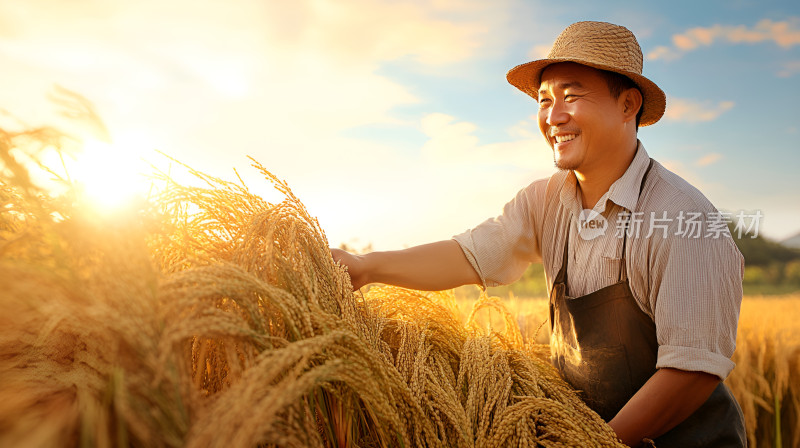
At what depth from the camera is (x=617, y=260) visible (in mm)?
2320

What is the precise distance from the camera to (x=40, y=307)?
113 cm

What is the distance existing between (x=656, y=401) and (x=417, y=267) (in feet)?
4.00

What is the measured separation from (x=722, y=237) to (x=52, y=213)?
2332mm

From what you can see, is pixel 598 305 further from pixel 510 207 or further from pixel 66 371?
pixel 66 371

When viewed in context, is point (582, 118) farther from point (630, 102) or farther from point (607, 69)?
point (630, 102)

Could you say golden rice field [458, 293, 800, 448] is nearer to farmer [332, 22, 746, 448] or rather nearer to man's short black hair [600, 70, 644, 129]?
farmer [332, 22, 746, 448]

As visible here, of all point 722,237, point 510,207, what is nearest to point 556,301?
point 510,207

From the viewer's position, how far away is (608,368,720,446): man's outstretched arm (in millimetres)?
1950

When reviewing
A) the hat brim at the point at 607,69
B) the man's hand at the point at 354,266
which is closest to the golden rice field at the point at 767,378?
the man's hand at the point at 354,266

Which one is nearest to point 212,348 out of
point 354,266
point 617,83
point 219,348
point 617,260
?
point 219,348

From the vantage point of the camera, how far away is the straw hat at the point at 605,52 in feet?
7.86

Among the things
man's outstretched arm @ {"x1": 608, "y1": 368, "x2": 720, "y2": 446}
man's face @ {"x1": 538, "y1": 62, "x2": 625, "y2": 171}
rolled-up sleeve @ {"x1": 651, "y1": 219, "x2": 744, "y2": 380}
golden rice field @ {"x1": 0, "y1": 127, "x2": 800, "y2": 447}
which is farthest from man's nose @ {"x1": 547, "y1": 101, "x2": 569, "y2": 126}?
man's outstretched arm @ {"x1": 608, "y1": 368, "x2": 720, "y2": 446}

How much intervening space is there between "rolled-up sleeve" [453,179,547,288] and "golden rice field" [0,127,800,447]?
651mm

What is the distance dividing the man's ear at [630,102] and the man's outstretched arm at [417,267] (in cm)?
111
